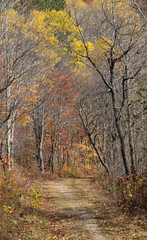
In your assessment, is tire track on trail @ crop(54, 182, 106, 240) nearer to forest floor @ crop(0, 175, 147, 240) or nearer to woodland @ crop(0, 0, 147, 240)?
forest floor @ crop(0, 175, 147, 240)

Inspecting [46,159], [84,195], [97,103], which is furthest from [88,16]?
[46,159]

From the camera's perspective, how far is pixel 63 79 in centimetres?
2161

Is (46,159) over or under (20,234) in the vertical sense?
over

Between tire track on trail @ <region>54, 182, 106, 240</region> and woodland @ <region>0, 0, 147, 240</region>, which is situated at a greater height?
Answer: woodland @ <region>0, 0, 147, 240</region>

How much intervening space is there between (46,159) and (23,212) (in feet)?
60.5

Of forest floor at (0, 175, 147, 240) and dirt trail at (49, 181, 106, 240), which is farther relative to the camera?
dirt trail at (49, 181, 106, 240)

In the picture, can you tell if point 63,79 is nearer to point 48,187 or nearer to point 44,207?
point 48,187

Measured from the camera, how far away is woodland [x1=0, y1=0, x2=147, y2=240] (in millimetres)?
7078

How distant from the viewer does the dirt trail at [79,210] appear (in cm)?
713

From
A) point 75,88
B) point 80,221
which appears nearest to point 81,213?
point 80,221

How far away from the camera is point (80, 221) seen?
8.05 m

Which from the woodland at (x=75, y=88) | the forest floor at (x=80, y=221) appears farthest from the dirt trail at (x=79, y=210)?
the woodland at (x=75, y=88)

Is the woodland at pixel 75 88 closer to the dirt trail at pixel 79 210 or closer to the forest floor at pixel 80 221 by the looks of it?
the forest floor at pixel 80 221

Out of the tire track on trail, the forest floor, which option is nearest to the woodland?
the forest floor
